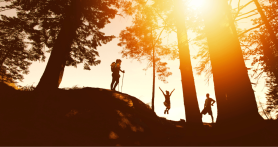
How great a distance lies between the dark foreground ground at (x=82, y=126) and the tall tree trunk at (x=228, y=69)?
0.25 metres

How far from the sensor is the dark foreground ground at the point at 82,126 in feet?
6.88

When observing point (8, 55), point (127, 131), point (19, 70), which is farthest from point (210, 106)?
point (8, 55)

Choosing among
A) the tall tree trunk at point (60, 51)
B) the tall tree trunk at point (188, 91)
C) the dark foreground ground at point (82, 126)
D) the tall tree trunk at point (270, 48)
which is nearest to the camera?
the dark foreground ground at point (82, 126)

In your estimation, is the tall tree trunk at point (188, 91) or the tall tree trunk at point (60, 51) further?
the tall tree trunk at point (60, 51)

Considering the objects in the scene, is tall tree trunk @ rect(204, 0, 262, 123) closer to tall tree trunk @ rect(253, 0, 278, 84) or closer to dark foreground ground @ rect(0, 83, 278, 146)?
dark foreground ground @ rect(0, 83, 278, 146)

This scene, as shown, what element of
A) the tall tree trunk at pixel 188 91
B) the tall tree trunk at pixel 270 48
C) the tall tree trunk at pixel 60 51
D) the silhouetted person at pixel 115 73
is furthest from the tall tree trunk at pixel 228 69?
the tall tree trunk at pixel 60 51

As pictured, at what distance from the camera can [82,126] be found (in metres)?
2.86

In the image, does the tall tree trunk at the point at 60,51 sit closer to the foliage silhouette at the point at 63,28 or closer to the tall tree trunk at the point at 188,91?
the foliage silhouette at the point at 63,28

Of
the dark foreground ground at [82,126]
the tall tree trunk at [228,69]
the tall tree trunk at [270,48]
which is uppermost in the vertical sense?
the tall tree trunk at [270,48]

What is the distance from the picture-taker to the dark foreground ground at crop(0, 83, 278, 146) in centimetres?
210

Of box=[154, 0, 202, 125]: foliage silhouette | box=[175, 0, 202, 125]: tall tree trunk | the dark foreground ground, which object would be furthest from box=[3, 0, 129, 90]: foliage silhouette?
box=[175, 0, 202, 125]: tall tree trunk

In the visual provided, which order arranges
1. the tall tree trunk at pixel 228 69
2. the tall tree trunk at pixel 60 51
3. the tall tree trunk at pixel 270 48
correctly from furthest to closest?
the tall tree trunk at pixel 270 48
the tall tree trunk at pixel 60 51
the tall tree trunk at pixel 228 69

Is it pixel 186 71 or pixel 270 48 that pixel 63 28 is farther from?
pixel 270 48

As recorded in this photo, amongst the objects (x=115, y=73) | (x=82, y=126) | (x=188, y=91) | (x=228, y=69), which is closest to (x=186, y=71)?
(x=188, y=91)
